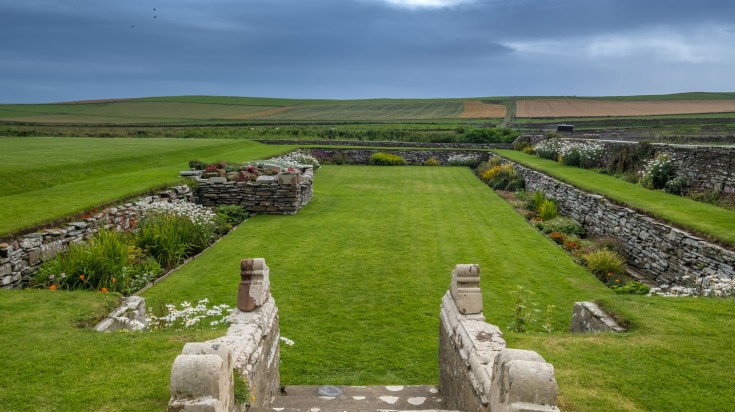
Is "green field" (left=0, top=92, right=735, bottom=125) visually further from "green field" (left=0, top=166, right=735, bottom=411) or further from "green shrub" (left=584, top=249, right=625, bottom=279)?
"green shrub" (left=584, top=249, right=625, bottom=279)

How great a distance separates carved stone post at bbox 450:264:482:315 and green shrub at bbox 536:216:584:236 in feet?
31.0

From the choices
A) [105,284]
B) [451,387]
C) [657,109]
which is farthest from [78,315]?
[657,109]

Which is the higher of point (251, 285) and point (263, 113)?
point (263, 113)

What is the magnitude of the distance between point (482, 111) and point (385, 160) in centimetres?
5167

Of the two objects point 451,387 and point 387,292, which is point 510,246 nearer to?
point 387,292

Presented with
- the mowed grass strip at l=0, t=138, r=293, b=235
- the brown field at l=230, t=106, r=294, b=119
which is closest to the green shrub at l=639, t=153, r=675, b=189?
the mowed grass strip at l=0, t=138, r=293, b=235

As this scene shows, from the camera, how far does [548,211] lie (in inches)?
636

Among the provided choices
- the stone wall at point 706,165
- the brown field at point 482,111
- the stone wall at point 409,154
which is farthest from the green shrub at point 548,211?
the brown field at point 482,111

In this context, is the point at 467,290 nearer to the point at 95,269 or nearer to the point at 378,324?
the point at 378,324

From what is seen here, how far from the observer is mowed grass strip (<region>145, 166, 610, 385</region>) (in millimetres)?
6871

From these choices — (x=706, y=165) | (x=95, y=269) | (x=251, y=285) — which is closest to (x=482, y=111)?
(x=706, y=165)

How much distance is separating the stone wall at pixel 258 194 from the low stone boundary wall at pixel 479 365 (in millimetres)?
10792

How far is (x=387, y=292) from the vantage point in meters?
9.21

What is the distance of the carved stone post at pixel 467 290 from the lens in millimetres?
5484
